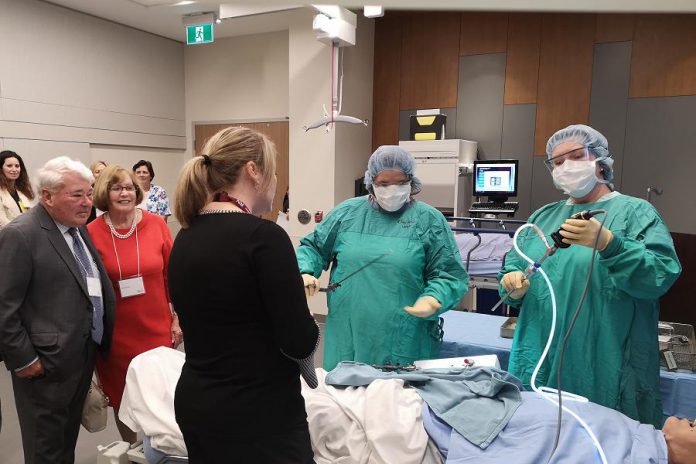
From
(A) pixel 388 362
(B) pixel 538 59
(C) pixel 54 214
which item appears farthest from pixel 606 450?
(B) pixel 538 59

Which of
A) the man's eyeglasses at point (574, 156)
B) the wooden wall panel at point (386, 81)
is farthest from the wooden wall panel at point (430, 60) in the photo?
the man's eyeglasses at point (574, 156)

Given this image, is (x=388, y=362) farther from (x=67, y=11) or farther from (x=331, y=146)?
(x=67, y=11)

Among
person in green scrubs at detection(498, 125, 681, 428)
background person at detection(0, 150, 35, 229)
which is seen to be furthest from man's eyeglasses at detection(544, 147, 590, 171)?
background person at detection(0, 150, 35, 229)

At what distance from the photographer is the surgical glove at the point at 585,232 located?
1.33 metres

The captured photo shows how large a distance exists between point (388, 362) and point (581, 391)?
652mm

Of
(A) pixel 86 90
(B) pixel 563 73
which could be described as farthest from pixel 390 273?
(A) pixel 86 90

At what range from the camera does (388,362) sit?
1826 mm

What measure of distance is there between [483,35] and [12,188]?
434 centimetres

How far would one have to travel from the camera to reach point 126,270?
6.54ft

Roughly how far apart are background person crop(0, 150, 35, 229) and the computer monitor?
349 centimetres

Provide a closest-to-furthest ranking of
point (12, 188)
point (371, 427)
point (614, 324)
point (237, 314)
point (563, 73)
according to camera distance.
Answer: point (237, 314)
point (371, 427)
point (614, 324)
point (12, 188)
point (563, 73)

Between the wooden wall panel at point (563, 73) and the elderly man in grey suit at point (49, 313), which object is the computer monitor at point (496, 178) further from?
the elderly man in grey suit at point (49, 313)

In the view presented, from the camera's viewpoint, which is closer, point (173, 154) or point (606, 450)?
point (606, 450)

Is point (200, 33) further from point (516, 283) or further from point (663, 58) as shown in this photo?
point (663, 58)
